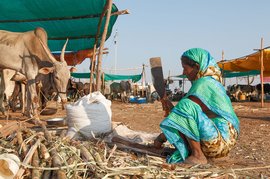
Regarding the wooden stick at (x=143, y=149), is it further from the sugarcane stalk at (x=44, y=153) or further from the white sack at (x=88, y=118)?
the sugarcane stalk at (x=44, y=153)

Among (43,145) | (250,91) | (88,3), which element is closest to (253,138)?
(43,145)

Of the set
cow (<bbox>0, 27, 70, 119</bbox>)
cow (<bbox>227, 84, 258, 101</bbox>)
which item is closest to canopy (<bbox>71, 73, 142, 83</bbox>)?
cow (<bbox>227, 84, 258, 101</bbox>)

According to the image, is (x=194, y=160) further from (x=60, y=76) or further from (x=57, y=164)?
(x=60, y=76)

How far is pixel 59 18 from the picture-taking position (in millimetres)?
8133

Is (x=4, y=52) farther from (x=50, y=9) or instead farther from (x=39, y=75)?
(x=50, y=9)

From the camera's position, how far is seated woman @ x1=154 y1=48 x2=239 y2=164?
3109 millimetres

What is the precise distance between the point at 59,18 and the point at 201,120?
5.99 metres

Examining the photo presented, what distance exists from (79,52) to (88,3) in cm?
378

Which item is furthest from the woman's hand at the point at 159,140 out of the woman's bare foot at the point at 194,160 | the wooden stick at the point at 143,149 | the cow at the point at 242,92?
the cow at the point at 242,92

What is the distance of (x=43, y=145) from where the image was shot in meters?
2.69

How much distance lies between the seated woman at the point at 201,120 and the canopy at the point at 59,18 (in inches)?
160

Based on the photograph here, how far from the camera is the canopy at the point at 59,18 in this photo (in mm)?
7320

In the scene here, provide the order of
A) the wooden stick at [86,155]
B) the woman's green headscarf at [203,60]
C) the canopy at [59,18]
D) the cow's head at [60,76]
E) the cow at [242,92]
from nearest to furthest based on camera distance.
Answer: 1. the wooden stick at [86,155]
2. the woman's green headscarf at [203,60]
3. the cow's head at [60,76]
4. the canopy at [59,18]
5. the cow at [242,92]

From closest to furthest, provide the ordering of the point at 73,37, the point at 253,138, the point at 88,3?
the point at 253,138 → the point at 88,3 → the point at 73,37
